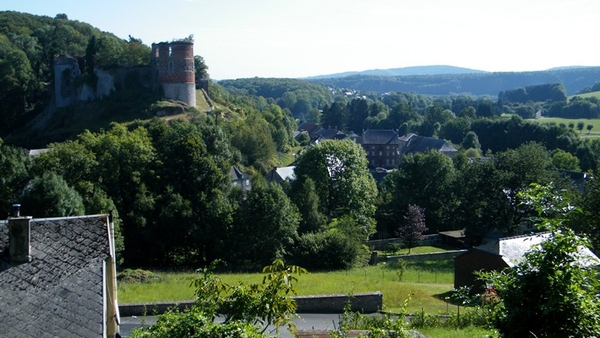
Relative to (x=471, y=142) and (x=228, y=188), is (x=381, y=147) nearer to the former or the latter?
(x=471, y=142)

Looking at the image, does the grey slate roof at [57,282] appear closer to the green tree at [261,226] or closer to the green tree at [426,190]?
the green tree at [261,226]

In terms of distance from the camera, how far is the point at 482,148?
307 feet

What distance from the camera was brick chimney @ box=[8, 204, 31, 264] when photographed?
8656 millimetres

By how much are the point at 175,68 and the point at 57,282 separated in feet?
168

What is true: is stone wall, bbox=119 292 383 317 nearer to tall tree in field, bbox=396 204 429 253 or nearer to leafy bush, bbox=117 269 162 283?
leafy bush, bbox=117 269 162 283

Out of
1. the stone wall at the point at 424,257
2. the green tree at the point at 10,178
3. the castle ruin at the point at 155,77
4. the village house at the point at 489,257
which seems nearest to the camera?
the village house at the point at 489,257

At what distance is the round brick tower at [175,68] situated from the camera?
57.2 meters

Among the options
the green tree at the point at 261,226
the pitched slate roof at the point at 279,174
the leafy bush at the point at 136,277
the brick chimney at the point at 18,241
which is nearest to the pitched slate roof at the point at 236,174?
the pitched slate roof at the point at 279,174

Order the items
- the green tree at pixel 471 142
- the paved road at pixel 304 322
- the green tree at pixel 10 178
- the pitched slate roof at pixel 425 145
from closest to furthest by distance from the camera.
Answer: the paved road at pixel 304 322 → the green tree at pixel 10 178 → the pitched slate roof at pixel 425 145 → the green tree at pixel 471 142

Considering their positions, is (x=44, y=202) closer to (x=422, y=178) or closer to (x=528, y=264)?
(x=528, y=264)

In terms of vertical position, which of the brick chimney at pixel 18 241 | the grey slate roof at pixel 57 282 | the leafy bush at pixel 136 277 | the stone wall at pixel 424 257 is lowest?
the stone wall at pixel 424 257

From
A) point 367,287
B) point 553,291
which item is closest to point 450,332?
point 367,287

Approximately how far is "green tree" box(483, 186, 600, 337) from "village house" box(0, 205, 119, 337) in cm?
516

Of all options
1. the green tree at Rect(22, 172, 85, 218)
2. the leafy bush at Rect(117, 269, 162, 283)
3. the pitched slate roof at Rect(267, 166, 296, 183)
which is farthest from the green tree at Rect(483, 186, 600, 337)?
the pitched slate roof at Rect(267, 166, 296, 183)
